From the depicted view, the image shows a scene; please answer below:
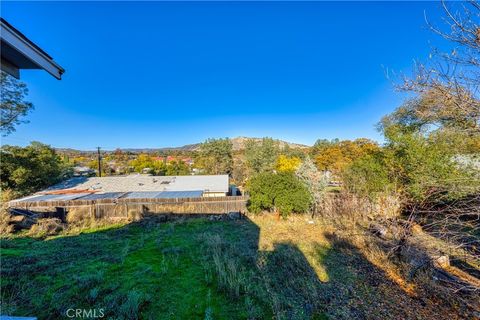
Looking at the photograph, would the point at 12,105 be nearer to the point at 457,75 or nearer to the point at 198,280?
the point at 198,280

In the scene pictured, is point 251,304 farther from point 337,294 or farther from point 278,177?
point 278,177

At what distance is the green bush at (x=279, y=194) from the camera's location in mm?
10656

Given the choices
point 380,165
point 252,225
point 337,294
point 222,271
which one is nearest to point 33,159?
point 252,225

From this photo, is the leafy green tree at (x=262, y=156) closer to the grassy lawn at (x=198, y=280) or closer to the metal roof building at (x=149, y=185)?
the metal roof building at (x=149, y=185)

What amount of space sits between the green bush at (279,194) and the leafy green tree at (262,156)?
18314 mm

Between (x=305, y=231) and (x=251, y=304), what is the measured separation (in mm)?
5814

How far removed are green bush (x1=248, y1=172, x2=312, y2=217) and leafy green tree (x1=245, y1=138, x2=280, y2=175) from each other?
1831 centimetres

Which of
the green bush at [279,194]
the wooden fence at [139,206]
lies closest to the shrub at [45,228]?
the wooden fence at [139,206]

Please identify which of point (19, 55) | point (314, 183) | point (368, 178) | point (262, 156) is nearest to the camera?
point (19, 55)

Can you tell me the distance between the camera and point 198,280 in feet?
15.3

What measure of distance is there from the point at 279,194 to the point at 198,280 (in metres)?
6.82

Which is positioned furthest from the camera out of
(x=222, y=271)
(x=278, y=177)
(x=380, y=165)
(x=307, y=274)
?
(x=380, y=165)

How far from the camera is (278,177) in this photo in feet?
36.4

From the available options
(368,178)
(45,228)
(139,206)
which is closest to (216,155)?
(139,206)
